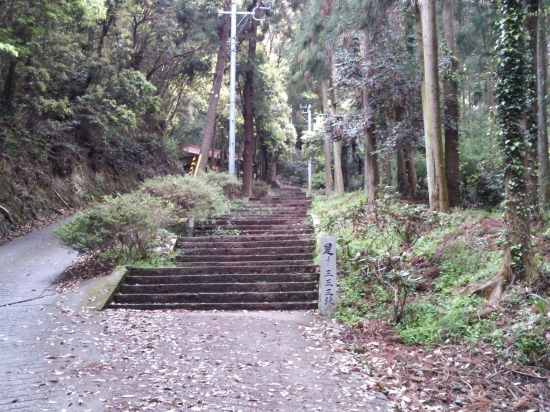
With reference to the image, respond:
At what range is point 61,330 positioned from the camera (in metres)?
7.20

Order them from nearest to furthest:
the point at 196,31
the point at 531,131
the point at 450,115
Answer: the point at 531,131
the point at 450,115
the point at 196,31

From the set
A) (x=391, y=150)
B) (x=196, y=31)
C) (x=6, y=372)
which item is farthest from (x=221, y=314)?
Result: (x=196, y=31)

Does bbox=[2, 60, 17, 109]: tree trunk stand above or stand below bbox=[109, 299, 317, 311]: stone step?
above

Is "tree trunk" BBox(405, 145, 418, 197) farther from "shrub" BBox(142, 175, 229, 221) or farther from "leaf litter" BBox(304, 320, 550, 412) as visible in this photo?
"leaf litter" BBox(304, 320, 550, 412)

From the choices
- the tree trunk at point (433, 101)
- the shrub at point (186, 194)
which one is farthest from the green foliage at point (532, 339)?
the shrub at point (186, 194)

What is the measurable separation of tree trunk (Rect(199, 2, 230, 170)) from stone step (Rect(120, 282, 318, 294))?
34.3 feet

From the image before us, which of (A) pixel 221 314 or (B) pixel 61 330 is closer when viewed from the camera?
(B) pixel 61 330

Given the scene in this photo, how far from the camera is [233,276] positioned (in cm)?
1079

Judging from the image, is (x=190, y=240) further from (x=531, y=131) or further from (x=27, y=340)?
(x=531, y=131)

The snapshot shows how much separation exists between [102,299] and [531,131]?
794cm

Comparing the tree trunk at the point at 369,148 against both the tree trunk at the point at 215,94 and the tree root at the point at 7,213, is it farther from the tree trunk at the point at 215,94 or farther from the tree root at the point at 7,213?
the tree root at the point at 7,213

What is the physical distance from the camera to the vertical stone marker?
8.62m

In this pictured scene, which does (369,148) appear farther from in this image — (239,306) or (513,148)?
(513,148)

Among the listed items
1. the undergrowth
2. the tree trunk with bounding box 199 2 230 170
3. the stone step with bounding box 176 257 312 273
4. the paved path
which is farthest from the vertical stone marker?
the tree trunk with bounding box 199 2 230 170
